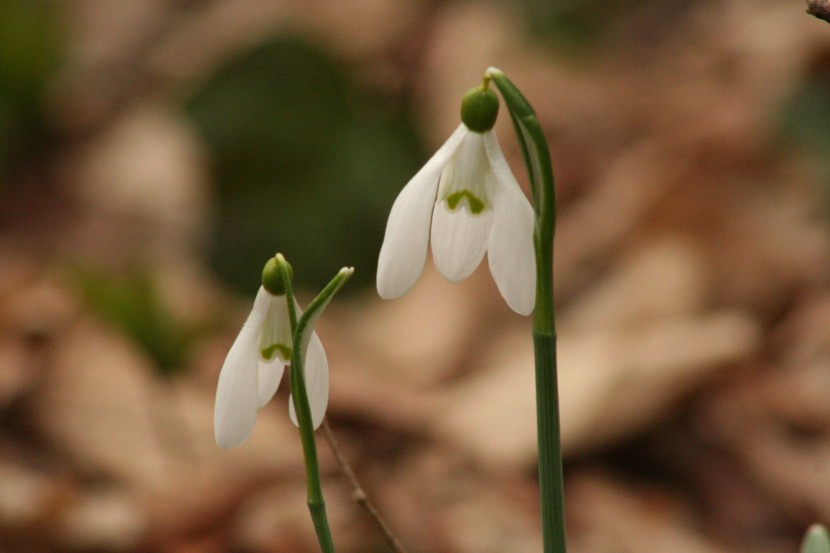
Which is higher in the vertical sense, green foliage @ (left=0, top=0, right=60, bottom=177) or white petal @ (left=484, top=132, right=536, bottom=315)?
green foliage @ (left=0, top=0, right=60, bottom=177)

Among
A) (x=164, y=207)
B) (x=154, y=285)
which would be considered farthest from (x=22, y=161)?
(x=154, y=285)

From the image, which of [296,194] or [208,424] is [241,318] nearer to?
[296,194]

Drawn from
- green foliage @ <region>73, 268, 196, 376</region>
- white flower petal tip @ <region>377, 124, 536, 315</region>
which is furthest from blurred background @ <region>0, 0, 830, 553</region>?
white flower petal tip @ <region>377, 124, 536, 315</region>

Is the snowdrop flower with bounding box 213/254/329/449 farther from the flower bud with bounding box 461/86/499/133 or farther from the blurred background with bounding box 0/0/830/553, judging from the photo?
the blurred background with bounding box 0/0/830/553

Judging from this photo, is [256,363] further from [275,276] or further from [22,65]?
[22,65]

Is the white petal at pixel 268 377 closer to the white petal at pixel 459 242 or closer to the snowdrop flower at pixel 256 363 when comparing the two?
the snowdrop flower at pixel 256 363

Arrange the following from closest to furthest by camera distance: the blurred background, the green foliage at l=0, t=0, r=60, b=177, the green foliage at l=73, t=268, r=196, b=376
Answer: the blurred background → the green foliage at l=73, t=268, r=196, b=376 → the green foliage at l=0, t=0, r=60, b=177
